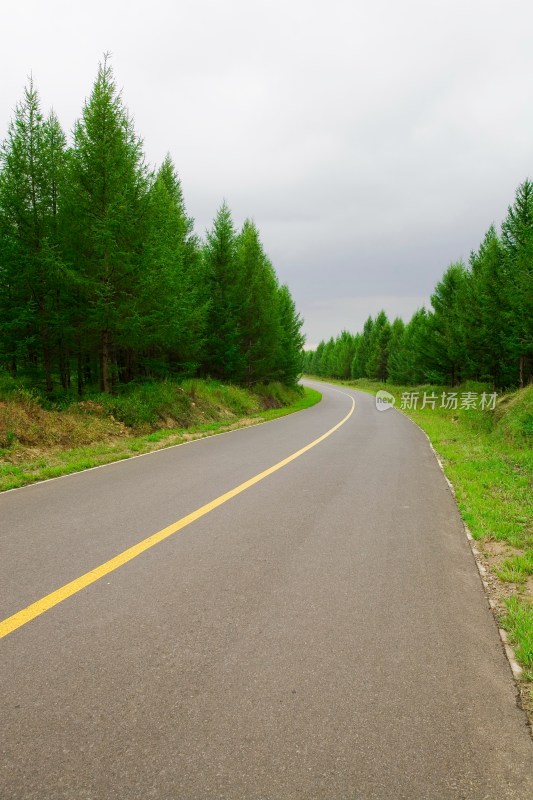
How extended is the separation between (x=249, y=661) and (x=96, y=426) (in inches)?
410

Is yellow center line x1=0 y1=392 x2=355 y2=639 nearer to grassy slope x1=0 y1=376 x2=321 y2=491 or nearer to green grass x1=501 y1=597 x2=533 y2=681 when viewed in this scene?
green grass x1=501 y1=597 x2=533 y2=681

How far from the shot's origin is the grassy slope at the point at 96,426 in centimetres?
920

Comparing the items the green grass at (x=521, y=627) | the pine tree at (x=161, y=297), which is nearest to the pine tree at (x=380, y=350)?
the pine tree at (x=161, y=297)

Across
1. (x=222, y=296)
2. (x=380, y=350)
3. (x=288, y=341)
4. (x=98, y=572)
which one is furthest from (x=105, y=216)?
(x=380, y=350)

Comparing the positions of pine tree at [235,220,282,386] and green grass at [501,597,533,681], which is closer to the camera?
green grass at [501,597,533,681]

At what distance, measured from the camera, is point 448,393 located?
1314 inches

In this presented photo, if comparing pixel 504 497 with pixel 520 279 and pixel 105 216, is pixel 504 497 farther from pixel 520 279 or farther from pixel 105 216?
pixel 520 279

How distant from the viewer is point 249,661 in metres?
2.78

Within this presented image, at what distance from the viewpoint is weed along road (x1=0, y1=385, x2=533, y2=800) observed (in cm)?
200

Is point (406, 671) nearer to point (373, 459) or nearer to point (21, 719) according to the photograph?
point (21, 719)

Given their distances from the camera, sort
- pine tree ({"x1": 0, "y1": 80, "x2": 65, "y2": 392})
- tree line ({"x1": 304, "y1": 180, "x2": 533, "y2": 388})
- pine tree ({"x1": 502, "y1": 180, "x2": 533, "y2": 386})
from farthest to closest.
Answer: tree line ({"x1": 304, "y1": 180, "x2": 533, "y2": 388})
pine tree ({"x1": 502, "y1": 180, "x2": 533, "y2": 386})
pine tree ({"x1": 0, "y1": 80, "x2": 65, "y2": 392})

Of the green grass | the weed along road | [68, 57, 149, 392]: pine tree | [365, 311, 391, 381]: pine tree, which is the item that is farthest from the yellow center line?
[365, 311, 391, 381]: pine tree

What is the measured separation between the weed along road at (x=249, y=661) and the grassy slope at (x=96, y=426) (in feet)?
11.9

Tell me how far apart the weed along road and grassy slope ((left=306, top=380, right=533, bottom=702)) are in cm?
24
